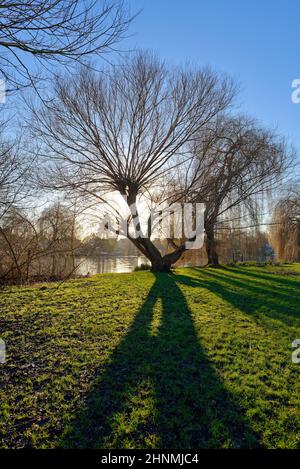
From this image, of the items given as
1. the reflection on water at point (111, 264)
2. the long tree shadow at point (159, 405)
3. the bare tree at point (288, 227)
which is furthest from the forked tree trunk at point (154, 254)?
the bare tree at point (288, 227)

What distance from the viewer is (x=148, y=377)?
259 centimetres

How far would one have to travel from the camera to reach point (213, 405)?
218 centimetres

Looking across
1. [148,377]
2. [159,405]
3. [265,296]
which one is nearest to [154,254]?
[265,296]

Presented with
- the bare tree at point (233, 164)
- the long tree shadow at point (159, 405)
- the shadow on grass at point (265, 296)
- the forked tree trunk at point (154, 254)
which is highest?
the bare tree at point (233, 164)

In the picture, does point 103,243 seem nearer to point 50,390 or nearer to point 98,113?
point 98,113

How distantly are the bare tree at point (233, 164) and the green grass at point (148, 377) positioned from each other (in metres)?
6.56

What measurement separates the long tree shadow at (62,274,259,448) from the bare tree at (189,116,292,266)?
831 cm

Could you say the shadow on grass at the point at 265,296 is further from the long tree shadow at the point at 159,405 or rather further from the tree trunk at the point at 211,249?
the tree trunk at the point at 211,249

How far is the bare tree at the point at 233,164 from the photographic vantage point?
10.6 meters

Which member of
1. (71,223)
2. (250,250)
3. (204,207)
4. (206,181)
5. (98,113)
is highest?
(98,113)

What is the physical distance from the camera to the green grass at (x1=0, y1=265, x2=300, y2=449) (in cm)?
188

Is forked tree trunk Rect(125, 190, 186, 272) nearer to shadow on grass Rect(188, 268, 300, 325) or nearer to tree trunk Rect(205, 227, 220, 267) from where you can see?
tree trunk Rect(205, 227, 220, 267)
